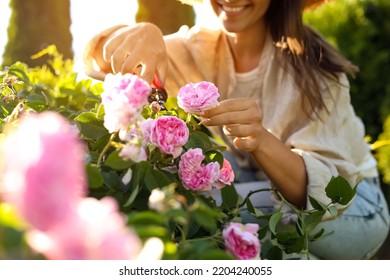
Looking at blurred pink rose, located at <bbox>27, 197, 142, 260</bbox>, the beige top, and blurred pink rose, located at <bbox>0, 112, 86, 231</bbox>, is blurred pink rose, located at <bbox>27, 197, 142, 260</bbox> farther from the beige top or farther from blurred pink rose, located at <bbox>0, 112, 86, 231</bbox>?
the beige top

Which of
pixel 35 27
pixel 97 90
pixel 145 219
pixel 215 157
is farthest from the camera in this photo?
pixel 35 27

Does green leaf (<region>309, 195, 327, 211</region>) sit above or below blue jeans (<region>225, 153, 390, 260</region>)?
above

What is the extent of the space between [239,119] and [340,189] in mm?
293

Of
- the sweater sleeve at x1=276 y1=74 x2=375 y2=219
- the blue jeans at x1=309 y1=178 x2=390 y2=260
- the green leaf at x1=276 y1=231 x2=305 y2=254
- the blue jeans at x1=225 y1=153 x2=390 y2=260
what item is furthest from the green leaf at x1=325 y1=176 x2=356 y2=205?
the blue jeans at x1=309 y1=178 x2=390 y2=260

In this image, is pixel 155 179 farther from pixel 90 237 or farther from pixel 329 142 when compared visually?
pixel 329 142

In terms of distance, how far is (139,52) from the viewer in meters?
1.79

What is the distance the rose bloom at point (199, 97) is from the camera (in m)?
1.33

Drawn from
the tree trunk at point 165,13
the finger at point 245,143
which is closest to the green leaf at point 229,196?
the finger at point 245,143

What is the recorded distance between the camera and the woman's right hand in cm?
177

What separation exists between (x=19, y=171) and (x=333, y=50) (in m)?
2.17

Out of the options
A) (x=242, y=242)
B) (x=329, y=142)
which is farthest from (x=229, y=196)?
(x=329, y=142)

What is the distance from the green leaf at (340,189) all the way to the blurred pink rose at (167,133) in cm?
37
